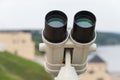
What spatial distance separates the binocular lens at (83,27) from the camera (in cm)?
278

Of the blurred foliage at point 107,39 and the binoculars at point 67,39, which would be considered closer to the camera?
the binoculars at point 67,39

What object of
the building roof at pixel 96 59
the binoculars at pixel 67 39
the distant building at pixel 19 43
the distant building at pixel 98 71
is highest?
the binoculars at pixel 67 39

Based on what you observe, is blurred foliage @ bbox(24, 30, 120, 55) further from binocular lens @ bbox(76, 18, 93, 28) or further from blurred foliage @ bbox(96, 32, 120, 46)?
binocular lens @ bbox(76, 18, 93, 28)

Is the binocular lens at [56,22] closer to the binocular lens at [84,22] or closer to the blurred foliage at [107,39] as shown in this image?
the binocular lens at [84,22]

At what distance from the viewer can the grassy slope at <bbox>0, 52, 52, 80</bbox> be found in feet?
49.2

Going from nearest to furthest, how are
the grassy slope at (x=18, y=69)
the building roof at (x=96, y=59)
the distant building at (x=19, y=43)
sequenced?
the grassy slope at (x=18, y=69) → the building roof at (x=96, y=59) → the distant building at (x=19, y=43)

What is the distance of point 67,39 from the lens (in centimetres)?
288

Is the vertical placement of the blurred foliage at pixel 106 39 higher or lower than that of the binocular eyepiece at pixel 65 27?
lower

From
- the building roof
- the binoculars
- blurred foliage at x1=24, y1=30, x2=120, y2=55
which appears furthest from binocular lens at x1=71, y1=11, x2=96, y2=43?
blurred foliage at x1=24, y1=30, x2=120, y2=55

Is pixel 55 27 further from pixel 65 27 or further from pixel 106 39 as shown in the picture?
pixel 106 39

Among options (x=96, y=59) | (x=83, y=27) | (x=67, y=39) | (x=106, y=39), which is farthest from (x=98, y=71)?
(x=83, y=27)

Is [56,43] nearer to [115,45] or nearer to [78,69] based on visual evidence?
[78,69]

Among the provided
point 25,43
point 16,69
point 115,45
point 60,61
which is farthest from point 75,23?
point 25,43

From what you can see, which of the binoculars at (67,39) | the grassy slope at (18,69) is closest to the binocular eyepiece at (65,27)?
the binoculars at (67,39)
